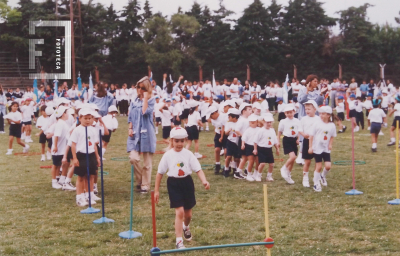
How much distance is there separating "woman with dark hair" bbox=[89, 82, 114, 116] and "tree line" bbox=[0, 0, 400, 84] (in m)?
37.1

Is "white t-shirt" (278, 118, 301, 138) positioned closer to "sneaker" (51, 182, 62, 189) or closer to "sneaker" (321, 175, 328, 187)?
"sneaker" (321, 175, 328, 187)

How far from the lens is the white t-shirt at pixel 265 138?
38.4 feet

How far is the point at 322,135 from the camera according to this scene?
10703 millimetres

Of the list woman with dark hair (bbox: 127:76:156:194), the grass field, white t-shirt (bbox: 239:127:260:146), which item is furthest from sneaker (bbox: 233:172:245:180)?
woman with dark hair (bbox: 127:76:156:194)

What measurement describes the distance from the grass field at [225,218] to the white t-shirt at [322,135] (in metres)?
0.91

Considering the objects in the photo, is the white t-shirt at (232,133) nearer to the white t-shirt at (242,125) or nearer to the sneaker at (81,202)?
the white t-shirt at (242,125)

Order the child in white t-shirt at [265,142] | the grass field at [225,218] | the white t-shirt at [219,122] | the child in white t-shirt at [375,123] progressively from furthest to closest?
the child in white t-shirt at [375,123] → the white t-shirt at [219,122] → the child in white t-shirt at [265,142] → the grass field at [225,218]

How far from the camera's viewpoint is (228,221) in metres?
8.28

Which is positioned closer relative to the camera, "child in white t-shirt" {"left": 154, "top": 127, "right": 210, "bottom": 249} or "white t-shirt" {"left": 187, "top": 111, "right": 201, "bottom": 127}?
"child in white t-shirt" {"left": 154, "top": 127, "right": 210, "bottom": 249}

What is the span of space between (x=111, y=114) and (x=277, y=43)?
160 ft

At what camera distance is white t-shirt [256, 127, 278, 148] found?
11711mm

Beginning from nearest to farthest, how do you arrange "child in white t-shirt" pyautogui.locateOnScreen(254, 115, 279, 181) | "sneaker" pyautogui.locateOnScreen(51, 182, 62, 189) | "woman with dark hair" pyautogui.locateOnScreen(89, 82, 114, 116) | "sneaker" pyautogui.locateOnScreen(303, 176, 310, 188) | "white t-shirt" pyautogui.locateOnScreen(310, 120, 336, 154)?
1. "white t-shirt" pyautogui.locateOnScreen(310, 120, 336, 154)
2. "sneaker" pyautogui.locateOnScreen(303, 176, 310, 188)
3. "sneaker" pyautogui.locateOnScreen(51, 182, 62, 189)
4. "child in white t-shirt" pyautogui.locateOnScreen(254, 115, 279, 181)
5. "woman with dark hair" pyautogui.locateOnScreen(89, 82, 114, 116)

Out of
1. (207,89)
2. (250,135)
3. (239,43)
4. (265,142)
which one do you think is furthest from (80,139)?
(239,43)

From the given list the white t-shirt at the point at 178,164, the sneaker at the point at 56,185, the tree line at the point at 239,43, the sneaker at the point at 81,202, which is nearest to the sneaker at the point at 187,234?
the white t-shirt at the point at 178,164
